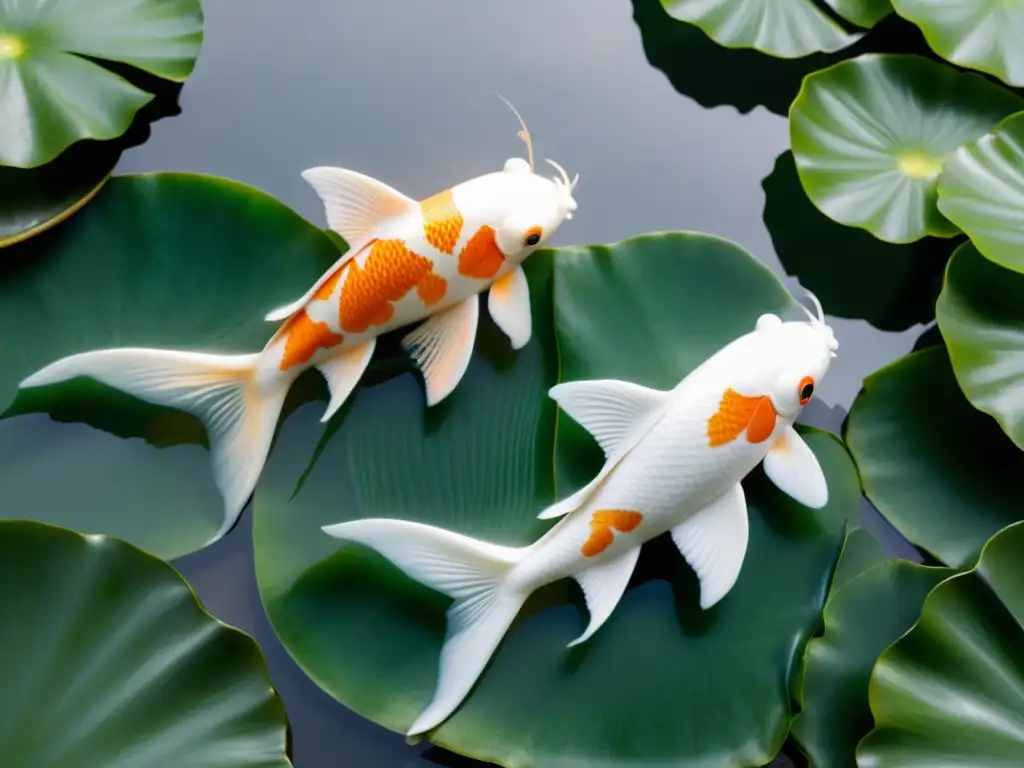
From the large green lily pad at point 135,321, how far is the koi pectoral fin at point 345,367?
0.22 ft

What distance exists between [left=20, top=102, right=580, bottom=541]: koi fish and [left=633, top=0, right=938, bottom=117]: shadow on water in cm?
31

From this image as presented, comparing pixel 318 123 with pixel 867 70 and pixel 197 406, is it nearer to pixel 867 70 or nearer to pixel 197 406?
pixel 197 406

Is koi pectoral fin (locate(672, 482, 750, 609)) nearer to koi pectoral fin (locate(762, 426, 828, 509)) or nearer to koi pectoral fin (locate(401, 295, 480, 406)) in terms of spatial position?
koi pectoral fin (locate(762, 426, 828, 509))

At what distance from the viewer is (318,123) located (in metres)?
1.02

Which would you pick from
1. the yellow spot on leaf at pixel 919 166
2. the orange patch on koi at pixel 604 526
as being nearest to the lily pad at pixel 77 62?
the orange patch on koi at pixel 604 526

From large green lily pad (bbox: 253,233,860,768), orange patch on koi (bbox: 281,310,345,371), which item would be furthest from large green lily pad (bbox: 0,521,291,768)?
orange patch on koi (bbox: 281,310,345,371)

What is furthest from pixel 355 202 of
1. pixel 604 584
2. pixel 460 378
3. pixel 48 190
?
pixel 604 584

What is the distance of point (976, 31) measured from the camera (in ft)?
3.17

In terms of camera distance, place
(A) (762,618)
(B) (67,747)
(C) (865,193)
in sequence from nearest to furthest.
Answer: (B) (67,747) < (A) (762,618) < (C) (865,193)

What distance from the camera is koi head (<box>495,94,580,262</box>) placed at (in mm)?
839

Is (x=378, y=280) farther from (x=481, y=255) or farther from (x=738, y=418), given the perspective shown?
(x=738, y=418)

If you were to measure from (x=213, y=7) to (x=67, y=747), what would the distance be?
31.1 inches

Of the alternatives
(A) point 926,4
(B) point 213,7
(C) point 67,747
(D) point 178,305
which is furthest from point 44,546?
(A) point 926,4

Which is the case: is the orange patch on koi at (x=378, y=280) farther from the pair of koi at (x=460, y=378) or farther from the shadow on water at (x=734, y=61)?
the shadow on water at (x=734, y=61)
